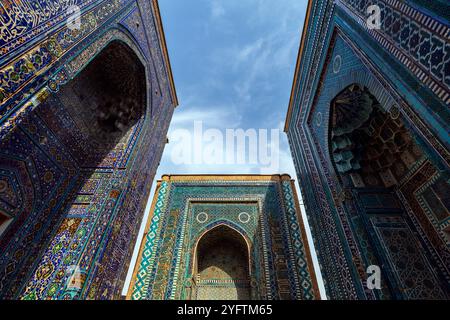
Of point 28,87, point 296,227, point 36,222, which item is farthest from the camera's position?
point 296,227

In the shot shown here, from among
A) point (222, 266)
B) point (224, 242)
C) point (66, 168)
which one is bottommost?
point (222, 266)

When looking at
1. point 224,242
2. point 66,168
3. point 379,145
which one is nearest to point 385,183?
point 379,145

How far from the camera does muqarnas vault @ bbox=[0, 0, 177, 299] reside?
1918mm

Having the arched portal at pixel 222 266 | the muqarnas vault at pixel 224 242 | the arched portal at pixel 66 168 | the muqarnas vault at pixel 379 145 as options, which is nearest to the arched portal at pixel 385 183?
the muqarnas vault at pixel 379 145

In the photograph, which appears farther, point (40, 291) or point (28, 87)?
point (40, 291)

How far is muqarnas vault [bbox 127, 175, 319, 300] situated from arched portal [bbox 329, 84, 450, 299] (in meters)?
2.62

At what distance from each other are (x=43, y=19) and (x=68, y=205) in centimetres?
253

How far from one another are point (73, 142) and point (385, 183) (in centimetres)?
584

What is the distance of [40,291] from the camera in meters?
2.44

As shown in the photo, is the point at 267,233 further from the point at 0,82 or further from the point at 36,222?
the point at 0,82

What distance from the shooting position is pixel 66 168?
11.3 feet

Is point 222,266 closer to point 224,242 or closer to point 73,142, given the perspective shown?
point 224,242

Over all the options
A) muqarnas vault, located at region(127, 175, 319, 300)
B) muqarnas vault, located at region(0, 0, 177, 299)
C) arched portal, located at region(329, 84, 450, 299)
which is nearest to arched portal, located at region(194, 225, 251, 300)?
muqarnas vault, located at region(127, 175, 319, 300)
